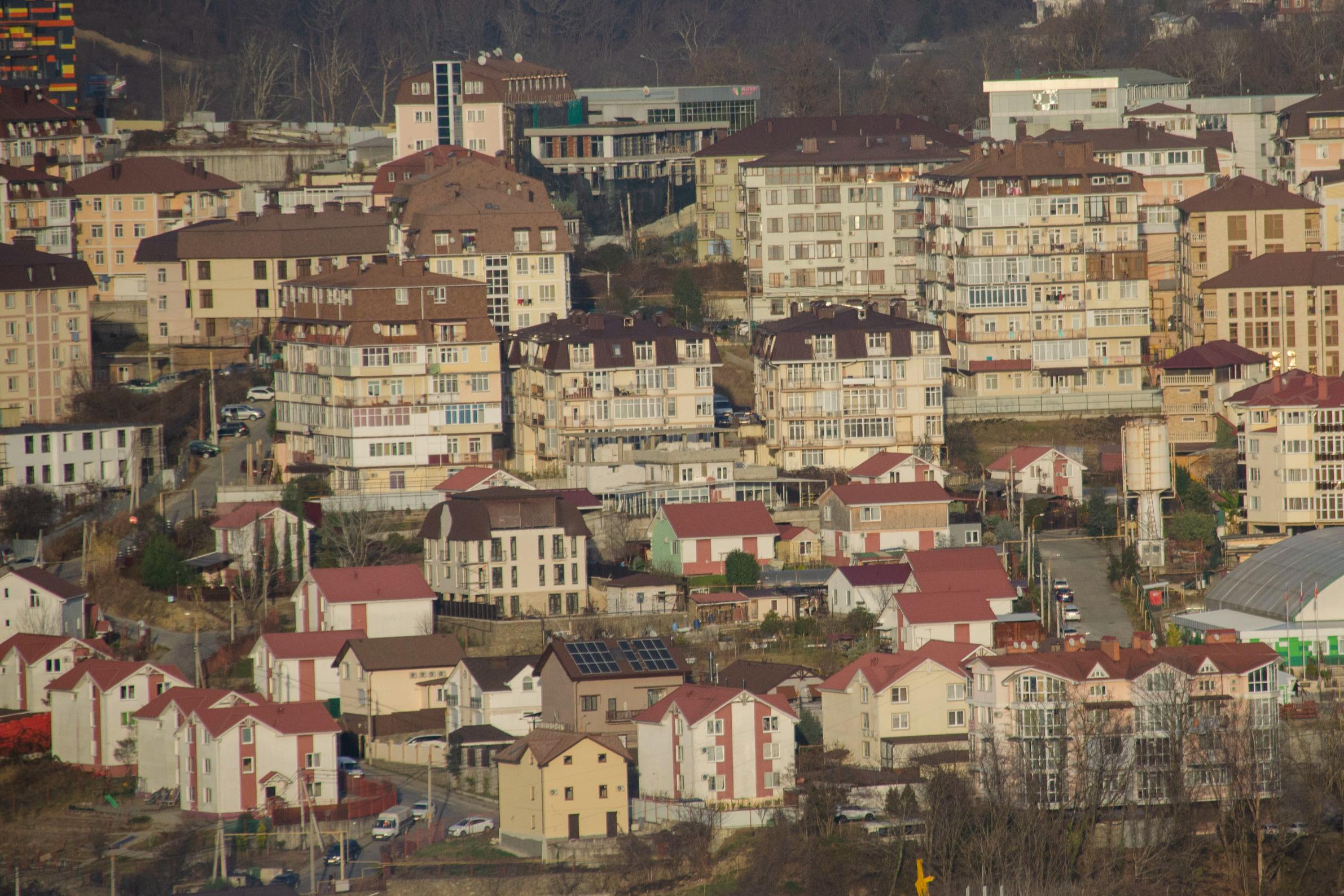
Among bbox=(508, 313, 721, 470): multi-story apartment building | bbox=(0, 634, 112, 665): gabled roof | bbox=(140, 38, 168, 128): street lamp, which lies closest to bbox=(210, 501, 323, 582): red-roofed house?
bbox=(0, 634, 112, 665): gabled roof

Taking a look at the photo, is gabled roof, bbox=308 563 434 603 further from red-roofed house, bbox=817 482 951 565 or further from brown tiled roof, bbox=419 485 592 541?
red-roofed house, bbox=817 482 951 565

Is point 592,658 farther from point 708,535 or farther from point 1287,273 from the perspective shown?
point 1287,273

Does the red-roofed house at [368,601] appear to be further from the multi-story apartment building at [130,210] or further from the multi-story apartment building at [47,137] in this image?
the multi-story apartment building at [47,137]

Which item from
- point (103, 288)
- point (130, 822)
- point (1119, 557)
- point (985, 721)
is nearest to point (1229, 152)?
point (1119, 557)

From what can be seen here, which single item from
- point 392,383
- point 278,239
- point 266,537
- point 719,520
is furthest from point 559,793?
point 278,239

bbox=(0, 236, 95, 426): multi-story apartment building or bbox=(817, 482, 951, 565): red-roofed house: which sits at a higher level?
bbox=(0, 236, 95, 426): multi-story apartment building

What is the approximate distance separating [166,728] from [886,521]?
68.7 feet

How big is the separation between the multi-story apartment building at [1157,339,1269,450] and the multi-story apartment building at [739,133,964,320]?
1288 centimetres

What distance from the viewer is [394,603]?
6512 cm

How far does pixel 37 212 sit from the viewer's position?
314 ft

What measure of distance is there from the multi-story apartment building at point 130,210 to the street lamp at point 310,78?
96.1ft

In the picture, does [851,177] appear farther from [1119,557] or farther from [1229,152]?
[1119,557]

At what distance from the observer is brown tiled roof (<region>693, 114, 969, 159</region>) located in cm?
9556

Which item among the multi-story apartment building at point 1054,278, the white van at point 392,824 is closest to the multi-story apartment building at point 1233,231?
the multi-story apartment building at point 1054,278
